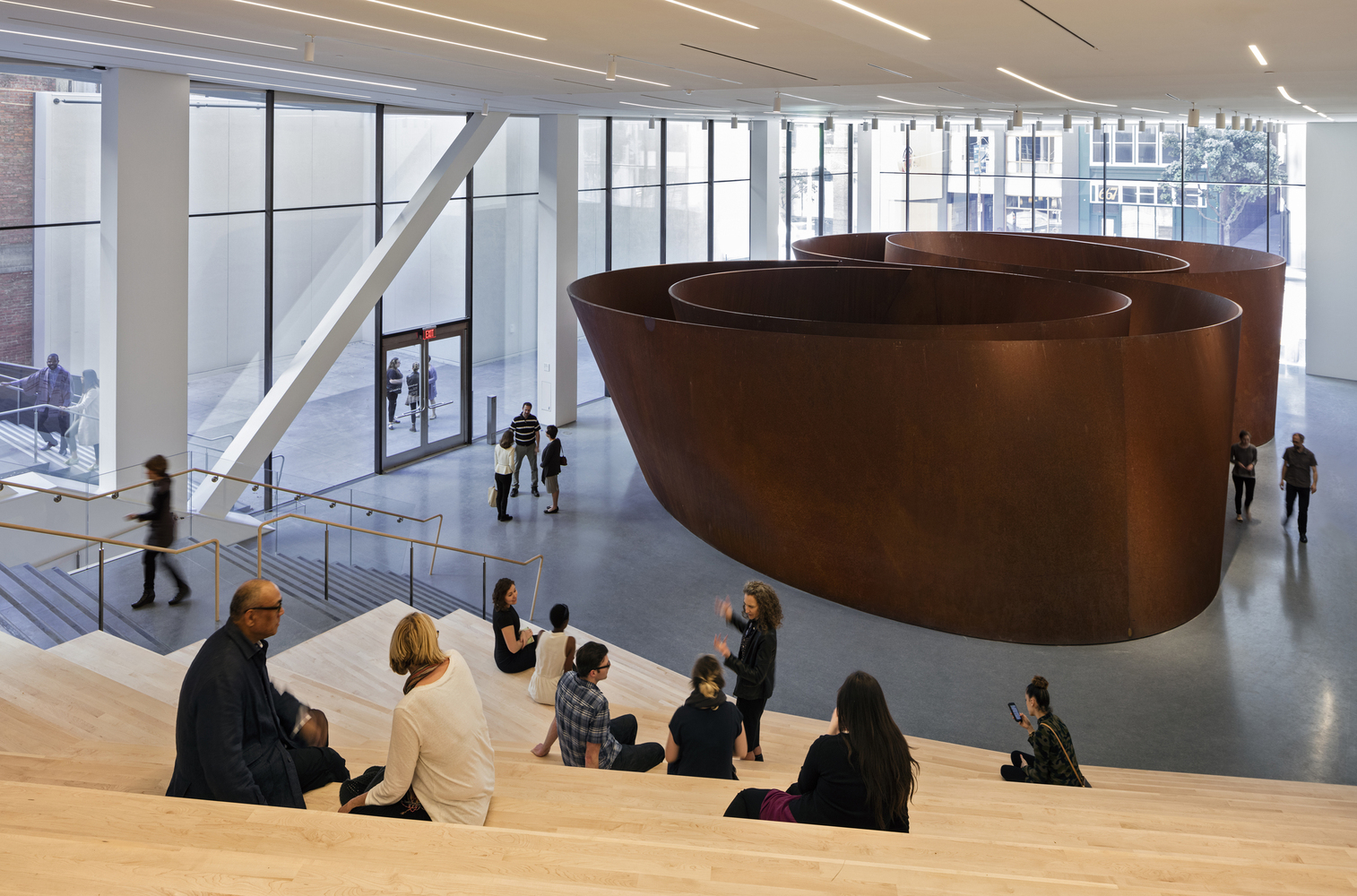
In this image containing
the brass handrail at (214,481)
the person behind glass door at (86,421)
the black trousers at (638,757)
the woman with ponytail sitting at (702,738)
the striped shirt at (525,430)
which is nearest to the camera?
the woman with ponytail sitting at (702,738)

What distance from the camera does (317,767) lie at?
486cm

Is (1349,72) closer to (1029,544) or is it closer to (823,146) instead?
(1029,544)

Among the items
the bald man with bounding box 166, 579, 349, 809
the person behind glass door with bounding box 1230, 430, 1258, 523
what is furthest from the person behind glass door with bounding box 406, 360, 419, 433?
the bald man with bounding box 166, 579, 349, 809

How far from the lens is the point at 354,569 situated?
37.6 ft

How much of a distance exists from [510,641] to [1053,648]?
16.8ft

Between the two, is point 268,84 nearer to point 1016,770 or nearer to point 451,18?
point 451,18

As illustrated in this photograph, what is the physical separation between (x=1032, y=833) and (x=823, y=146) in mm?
25126

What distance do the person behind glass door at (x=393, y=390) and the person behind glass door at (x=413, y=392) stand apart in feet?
0.75

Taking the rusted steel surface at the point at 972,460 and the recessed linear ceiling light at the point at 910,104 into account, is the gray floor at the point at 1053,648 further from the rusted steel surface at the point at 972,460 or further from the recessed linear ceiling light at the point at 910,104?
the recessed linear ceiling light at the point at 910,104

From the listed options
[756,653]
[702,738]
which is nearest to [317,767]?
[702,738]

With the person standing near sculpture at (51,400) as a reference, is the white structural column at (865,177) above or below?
above

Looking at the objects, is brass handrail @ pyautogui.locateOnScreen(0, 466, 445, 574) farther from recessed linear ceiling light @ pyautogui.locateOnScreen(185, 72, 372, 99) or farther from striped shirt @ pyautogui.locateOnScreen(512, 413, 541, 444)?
recessed linear ceiling light @ pyautogui.locateOnScreen(185, 72, 372, 99)

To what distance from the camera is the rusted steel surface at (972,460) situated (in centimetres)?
959

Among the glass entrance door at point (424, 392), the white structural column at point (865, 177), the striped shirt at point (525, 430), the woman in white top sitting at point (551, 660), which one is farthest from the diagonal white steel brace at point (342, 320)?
the white structural column at point (865, 177)
